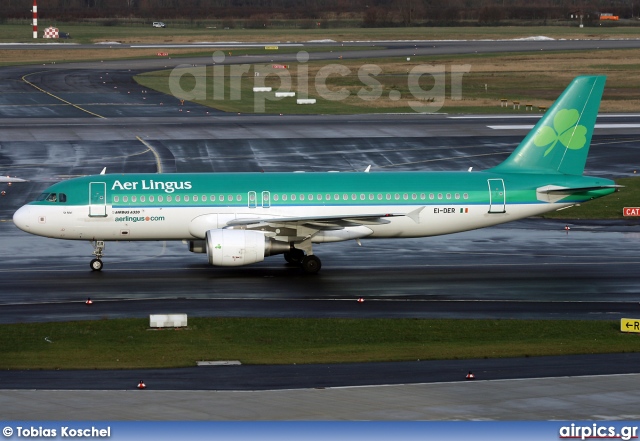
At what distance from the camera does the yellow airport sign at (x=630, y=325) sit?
3422 centimetres

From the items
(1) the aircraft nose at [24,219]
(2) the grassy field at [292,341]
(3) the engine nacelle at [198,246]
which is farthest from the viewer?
(3) the engine nacelle at [198,246]

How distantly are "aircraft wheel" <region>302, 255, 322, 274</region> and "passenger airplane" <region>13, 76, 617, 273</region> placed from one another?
0.04 metres

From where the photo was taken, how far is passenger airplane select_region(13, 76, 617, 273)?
44875mm

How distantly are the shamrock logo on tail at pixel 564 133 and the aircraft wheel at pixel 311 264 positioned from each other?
1148cm

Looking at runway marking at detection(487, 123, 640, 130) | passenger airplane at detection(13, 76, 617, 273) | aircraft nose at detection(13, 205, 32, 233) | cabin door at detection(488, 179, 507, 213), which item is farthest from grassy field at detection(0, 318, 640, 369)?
runway marking at detection(487, 123, 640, 130)

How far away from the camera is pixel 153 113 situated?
100812mm

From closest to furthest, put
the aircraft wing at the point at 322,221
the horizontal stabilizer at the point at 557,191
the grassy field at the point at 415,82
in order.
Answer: the aircraft wing at the point at 322,221 → the horizontal stabilizer at the point at 557,191 → the grassy field at the point at 415,82

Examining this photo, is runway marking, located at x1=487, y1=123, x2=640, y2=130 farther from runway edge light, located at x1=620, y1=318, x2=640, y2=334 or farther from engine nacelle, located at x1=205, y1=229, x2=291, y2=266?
runway edge light, located at x1=620, y1=318, x2=640, y2=334

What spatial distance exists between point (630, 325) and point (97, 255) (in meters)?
23.5

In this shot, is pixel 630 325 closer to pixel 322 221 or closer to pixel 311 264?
pixel 322 221

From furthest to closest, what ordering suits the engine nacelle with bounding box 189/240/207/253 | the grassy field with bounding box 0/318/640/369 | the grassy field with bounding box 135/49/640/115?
1. the grassy field with bounding box 135/49/640/115
2. the engine nacelle with bounding box 189/240/207/253
3. the grassy field with bounding box 0/318/640/369

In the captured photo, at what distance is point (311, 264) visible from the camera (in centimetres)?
4491

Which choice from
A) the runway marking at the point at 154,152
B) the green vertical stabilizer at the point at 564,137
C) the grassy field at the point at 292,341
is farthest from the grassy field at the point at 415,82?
the grassy field at the point at 292,341

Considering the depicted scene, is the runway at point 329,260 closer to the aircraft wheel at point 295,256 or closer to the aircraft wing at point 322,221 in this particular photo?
the aircraft wheel at point 295,256
